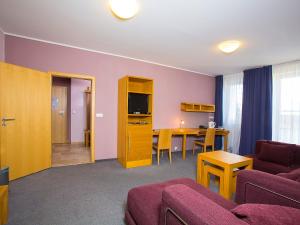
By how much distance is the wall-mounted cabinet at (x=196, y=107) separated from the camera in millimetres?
5173

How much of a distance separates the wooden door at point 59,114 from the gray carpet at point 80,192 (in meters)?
→ 2.97

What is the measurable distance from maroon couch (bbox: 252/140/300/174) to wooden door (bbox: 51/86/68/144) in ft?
19.7

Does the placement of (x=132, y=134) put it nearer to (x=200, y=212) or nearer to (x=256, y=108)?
(x=200, y=212)

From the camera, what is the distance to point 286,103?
4059mm

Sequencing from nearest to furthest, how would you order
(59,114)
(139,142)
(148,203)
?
(148,203), (139,142), (59,114)

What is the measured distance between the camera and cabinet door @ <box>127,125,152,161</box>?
3.60 meters

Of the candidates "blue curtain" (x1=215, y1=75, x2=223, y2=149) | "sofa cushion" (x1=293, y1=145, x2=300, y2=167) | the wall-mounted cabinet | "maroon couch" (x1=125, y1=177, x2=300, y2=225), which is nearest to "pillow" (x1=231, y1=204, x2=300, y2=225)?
"maroon couch" (x1=125, y1=177, x2=300, y2=225)

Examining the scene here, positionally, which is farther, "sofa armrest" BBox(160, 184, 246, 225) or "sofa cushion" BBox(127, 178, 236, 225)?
"sofa cushion" BBox(127, 178, 236, 225)

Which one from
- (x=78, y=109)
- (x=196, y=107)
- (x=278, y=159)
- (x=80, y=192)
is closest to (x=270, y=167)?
(x=278, y=159)

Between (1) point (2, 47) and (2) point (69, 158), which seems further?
(2) point (69, 158)

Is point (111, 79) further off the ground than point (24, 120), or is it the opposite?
point (111, 79)

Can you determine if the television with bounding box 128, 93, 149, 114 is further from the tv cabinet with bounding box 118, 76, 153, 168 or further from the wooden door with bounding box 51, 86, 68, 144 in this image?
the wooden door with bounding box 51, 86, 68, 144

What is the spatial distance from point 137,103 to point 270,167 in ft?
9.45

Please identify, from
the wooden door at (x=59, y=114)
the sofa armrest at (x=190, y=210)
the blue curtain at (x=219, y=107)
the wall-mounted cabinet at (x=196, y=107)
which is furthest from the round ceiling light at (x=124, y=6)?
the wooden door at (x=59, y=114)
